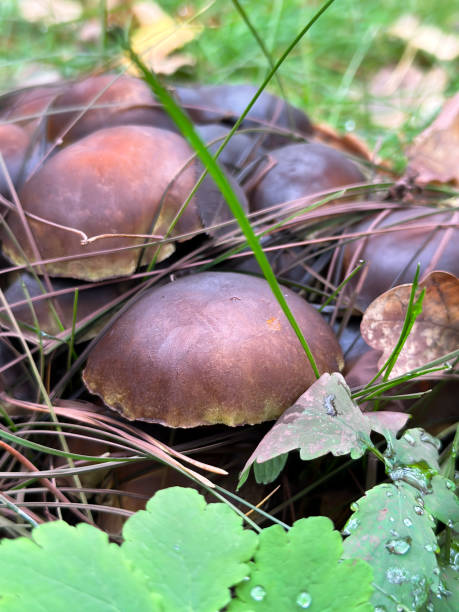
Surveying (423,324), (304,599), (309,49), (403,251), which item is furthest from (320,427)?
(309,49)

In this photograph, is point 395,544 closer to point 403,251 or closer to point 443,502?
point 443,502

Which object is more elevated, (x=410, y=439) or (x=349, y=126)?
(x=349, y=126)

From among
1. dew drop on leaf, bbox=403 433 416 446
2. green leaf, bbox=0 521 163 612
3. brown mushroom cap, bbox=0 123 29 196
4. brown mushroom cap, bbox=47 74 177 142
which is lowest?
dew drop on leaf, bbox=403 433 416 446

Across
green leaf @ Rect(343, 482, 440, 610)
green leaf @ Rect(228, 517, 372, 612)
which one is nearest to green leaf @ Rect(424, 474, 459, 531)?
green leaf @ Rect(343, 482, 440, 610)

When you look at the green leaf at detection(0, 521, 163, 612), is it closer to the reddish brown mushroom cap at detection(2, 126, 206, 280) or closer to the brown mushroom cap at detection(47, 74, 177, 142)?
the reddish brown mushroom cap at detection(2, 126, 206, 280)

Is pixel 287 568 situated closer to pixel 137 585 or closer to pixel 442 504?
pixel 137 585
